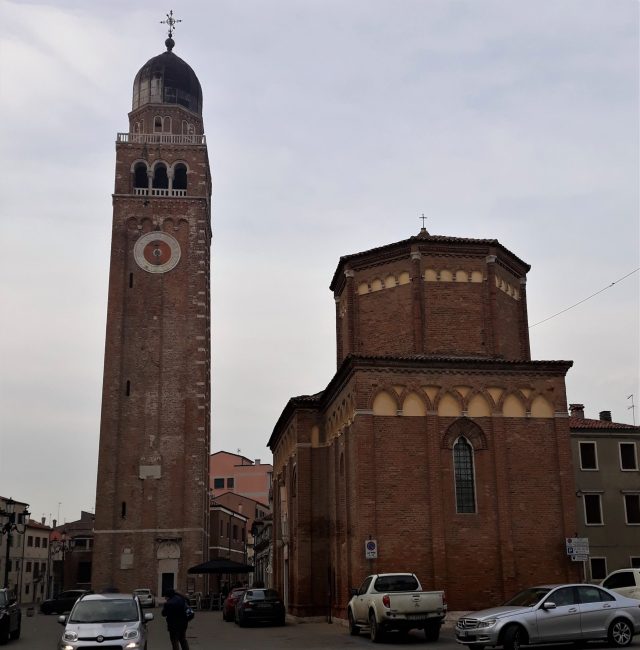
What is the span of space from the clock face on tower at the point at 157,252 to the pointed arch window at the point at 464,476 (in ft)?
95.4

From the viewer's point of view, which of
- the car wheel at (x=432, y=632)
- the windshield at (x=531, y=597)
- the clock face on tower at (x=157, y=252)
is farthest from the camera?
the clock face on tower at (x=157, y=252)

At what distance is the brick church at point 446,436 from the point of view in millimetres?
23875

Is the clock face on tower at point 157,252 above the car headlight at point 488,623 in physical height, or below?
above

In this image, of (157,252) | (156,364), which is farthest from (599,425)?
(157,252)

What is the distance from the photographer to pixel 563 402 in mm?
25719

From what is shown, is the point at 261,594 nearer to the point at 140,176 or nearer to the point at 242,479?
the point at 140,176

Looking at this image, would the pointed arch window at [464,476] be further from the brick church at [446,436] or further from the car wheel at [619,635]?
the car wheel at [619,635]

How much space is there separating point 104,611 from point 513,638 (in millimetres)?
7760

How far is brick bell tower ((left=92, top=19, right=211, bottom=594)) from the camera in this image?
45188mm

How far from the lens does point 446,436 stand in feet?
82.0

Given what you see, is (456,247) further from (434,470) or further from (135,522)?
(135,522)

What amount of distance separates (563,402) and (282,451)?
15987 millimetres

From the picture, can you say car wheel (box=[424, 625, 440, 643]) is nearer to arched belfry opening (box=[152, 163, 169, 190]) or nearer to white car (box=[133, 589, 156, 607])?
white car (box=[133, 589, 156, 607])

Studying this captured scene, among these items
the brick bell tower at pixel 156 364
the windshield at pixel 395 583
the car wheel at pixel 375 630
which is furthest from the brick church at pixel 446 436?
the brick bell tower at pixel 156 364
